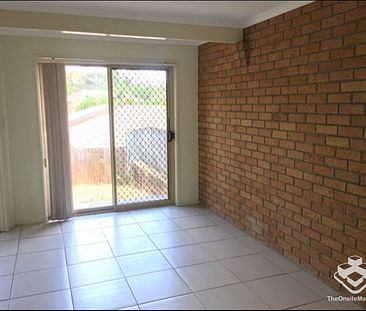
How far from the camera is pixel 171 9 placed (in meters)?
2.84

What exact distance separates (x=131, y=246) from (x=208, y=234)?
839 mm

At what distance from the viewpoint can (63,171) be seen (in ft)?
13.4

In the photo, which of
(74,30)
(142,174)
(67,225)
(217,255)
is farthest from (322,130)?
(67,225)

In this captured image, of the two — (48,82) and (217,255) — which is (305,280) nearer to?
(217,255)

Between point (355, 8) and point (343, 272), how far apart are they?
73.1 inches

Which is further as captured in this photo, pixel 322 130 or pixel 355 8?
pixel 322 130

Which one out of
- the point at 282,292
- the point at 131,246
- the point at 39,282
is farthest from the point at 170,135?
the point at 282,292

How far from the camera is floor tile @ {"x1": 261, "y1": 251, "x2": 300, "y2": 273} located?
284 centimetres

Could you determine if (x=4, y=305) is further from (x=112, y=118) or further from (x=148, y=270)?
(x=112, y=118)

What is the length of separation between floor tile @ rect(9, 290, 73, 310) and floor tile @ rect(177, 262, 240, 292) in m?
0.89

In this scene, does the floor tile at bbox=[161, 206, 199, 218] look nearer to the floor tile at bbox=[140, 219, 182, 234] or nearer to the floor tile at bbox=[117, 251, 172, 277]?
the floor tile at bbox=[140, 219, 182, 234]

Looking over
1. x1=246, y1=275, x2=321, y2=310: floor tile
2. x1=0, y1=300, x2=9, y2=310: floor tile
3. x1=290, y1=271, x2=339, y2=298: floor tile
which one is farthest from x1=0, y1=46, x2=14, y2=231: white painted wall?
x1=290, y1=271, x2=339, y2=298: floor tile

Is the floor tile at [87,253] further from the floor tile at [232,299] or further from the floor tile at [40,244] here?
the floor tile at [232,299]

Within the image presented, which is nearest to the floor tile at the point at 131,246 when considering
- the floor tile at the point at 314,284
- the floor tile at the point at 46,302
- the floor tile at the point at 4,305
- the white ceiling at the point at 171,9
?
the floor tile at the point at 46,302
